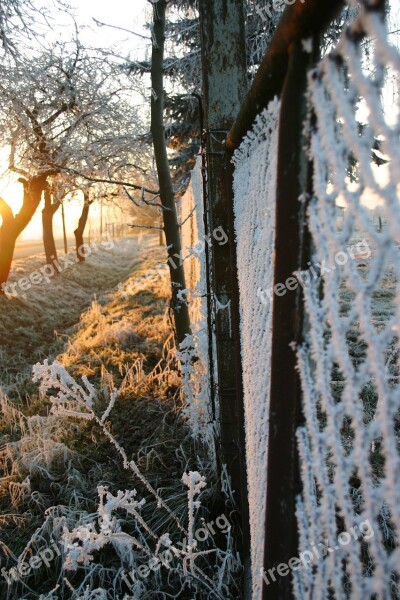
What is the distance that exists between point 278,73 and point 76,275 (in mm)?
16782

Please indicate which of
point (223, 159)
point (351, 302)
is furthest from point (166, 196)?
point (351, 302)

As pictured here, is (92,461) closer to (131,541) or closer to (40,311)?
(131,541)

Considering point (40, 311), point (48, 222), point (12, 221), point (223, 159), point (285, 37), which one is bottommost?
point (40, 311)

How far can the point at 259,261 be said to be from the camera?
1.22 metres

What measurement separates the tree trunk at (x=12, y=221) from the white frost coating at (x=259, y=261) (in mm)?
11343

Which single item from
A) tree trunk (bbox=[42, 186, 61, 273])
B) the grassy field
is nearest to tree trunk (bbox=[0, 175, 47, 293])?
tree trunk (bbox=[42, 186, 61, 273])

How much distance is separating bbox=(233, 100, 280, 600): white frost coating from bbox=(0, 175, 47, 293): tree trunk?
11343 mm

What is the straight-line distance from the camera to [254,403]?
4.43ft

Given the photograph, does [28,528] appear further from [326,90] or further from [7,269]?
[7,269]

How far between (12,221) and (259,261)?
12.2m

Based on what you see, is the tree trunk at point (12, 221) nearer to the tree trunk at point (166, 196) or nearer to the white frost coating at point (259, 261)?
the tree trunk at point (166, 196)

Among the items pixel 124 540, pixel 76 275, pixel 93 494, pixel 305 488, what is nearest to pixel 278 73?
pixel 305 488

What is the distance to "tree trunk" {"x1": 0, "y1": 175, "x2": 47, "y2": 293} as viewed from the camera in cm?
1180

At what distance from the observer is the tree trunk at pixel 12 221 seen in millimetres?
11797
